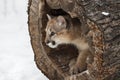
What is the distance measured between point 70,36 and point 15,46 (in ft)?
4.90

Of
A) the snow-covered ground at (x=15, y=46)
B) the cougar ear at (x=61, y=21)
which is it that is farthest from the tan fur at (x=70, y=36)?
the snow-covered ground at (x=15, y=46)

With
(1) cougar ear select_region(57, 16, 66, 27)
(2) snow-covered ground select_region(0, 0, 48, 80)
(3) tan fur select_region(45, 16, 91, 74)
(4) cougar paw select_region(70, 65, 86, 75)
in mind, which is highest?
(1) cougar ear select_region(57, 16, 66, 27)

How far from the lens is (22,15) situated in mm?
6020

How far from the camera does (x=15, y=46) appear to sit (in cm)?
523

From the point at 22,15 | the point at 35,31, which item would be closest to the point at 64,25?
the point at 35,31

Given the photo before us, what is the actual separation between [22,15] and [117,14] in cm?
296

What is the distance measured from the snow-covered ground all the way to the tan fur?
65 centimetres

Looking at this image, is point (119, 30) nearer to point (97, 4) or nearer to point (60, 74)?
point (97, 4)

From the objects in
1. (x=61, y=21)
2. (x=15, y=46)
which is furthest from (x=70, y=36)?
(x=15, y=46)

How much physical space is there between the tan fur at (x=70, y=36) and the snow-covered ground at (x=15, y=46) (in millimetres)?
654

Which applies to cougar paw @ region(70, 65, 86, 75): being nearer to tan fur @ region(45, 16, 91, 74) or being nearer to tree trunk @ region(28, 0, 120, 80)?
tan fur @ region(45, 16, 91, 74)

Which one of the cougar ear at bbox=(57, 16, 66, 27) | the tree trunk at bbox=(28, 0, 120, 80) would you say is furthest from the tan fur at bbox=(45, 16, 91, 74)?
the tree trunk at bbox=(28, 0, 120, 80)

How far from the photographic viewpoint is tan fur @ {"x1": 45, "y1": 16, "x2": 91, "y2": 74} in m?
3.76

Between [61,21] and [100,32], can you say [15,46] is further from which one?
[100,32]
